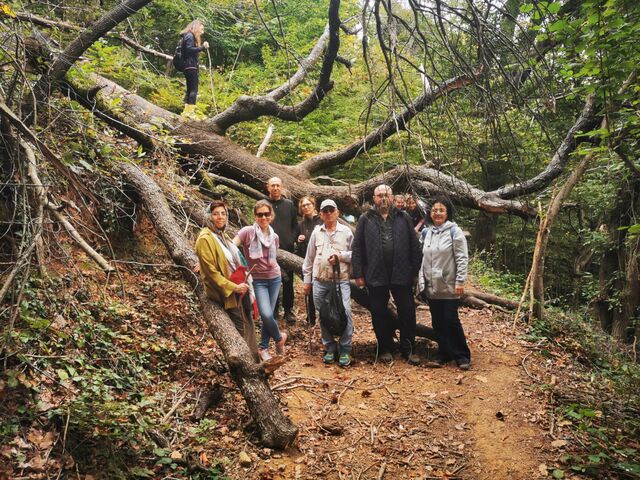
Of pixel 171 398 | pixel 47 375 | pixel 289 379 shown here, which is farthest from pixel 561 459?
pixel 47 375

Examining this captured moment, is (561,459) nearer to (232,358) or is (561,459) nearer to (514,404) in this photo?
(514,404)

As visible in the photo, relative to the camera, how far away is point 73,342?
4.07m

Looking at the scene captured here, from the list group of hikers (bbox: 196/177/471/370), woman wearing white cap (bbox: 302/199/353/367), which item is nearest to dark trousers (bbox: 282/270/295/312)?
group of hikers (bbox: 196/177/471/370)

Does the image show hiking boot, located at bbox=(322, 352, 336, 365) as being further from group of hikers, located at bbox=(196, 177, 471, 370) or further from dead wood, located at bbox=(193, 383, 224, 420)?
dead wood, located at bbox=(193, 383, 224, 420)

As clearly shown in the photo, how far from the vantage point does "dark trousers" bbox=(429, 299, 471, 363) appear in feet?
18.4

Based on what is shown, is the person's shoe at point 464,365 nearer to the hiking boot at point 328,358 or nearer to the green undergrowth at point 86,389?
the hiking boot at point 328,358

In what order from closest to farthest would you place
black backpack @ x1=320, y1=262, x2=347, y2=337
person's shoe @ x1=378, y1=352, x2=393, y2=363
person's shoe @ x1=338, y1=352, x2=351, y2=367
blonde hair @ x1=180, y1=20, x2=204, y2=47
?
black backpack @ x1=320, y1=262, x2=347, y2=337 < person's shoe @ x1=338, y1=352, x2=351, y2=367 < person's shoe @ x1=378, y1=352, x2=393, y2=363 < blonde hair @ x1=180, y1=20, x2=204, y2=47

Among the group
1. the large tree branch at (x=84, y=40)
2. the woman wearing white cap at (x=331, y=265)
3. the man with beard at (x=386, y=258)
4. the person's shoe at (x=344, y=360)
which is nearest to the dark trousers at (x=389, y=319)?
the man with beard at (x=386, y=258)

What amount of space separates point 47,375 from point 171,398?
116cm

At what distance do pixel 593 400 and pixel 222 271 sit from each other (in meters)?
4.55

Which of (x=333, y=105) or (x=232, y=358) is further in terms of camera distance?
(x=333, y=105)

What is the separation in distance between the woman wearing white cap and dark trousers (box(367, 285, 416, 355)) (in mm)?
388

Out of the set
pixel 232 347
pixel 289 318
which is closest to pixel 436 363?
pixel 289 318

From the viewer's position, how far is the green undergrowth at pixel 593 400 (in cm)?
386
